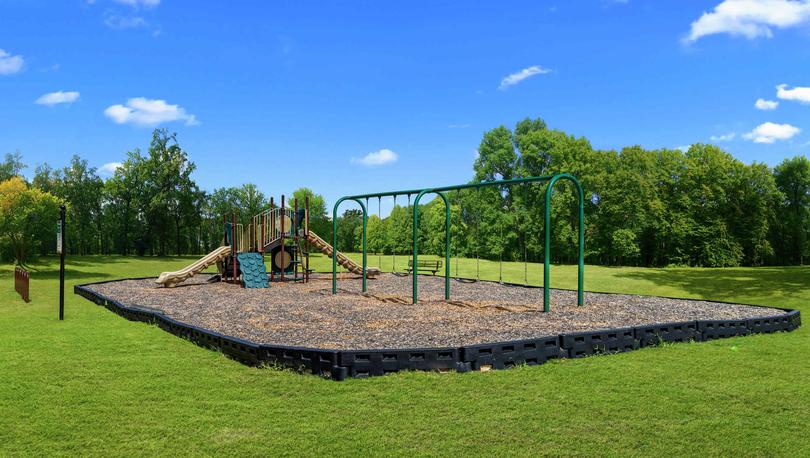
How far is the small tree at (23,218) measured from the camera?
23562mm

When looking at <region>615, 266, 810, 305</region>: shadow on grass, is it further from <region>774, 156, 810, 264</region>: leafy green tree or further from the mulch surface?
<region>774, 156, 810, 264</region>: leafy green tree

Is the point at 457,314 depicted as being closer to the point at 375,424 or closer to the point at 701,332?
the point at 701,332

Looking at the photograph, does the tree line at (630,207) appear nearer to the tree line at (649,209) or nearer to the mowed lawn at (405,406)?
the tree line at (649,209)

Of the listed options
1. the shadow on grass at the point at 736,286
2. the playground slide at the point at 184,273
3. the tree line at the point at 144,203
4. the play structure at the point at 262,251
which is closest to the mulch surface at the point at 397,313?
the playground slide at the point at 184,273

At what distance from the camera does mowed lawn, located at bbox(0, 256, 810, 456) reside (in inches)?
169

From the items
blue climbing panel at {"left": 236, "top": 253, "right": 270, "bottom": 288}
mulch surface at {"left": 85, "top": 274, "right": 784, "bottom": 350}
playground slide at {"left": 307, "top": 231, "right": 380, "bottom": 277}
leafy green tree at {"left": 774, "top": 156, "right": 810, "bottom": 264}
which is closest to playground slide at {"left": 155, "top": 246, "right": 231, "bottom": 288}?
mulch surface at {"left": 85, "top": 274, "right": 784, "bottom": 350}

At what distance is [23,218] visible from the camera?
2350 centimetres

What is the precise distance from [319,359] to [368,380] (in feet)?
2.14

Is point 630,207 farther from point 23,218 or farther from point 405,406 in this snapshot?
point 405,406

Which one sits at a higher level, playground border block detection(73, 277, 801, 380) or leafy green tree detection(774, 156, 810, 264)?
leafy green tree detection(774, 156, 810, 264)

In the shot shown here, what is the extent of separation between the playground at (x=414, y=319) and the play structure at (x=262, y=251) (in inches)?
3.2

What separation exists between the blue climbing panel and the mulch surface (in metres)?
0.49

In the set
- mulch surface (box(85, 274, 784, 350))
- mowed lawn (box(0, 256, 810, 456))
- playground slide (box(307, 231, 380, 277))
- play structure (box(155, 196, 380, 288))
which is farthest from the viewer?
Result: playground slide (box(307, 231, 380, 277))

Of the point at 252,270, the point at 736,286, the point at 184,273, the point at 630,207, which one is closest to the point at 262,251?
the point at 252,270
